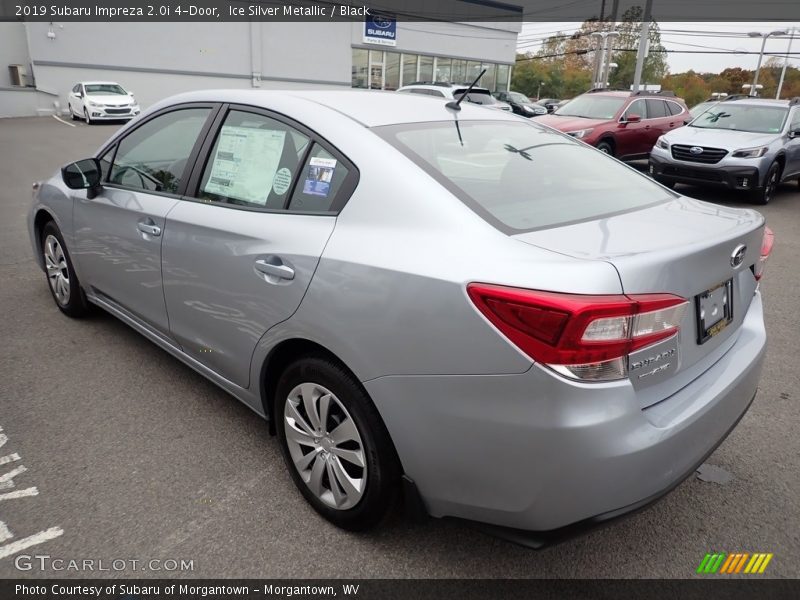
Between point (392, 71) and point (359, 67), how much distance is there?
2.33 meters

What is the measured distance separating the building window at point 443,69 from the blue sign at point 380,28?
15.7 ft

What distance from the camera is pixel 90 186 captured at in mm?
3617

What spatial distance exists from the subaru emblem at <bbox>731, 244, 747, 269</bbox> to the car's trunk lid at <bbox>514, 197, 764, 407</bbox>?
1 cm

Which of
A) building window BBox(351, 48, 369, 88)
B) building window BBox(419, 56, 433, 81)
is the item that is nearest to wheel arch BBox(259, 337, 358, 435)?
building window BBox(351, 48, 369, 88)

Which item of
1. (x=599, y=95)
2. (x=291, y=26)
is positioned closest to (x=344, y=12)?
(x=291, y=26)

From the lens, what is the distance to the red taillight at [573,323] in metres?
1.67

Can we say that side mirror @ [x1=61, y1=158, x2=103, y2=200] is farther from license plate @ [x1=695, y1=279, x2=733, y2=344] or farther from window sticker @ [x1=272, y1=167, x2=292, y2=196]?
license plate @ [x1=695, y1=279, x2=733, y2=344]

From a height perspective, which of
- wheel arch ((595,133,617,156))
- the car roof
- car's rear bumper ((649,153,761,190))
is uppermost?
the car roof

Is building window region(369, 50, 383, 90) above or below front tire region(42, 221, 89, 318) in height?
above

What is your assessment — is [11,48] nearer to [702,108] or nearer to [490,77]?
[490,77]

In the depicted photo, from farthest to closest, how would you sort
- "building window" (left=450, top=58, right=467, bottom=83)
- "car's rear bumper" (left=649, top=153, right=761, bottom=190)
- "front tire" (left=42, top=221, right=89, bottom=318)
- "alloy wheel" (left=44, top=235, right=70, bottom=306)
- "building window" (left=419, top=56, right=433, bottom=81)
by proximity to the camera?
"building window" (left=450, top=58, right=467, bottom=83)
"building window" (left=419, top=56, right=433, bottom=81)
"car's rear bumper" (left=649, top=153, right=761, bottom=190)
"alloy wheel" (left=44, top=235, right=70, bottom=306)
"front tire" (left=42, top=221, right=89, bottom=318)

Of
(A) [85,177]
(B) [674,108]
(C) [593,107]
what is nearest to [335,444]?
(A) [85,177]

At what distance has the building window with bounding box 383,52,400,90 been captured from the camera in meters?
37.8

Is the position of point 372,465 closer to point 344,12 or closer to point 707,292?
point 707,292
